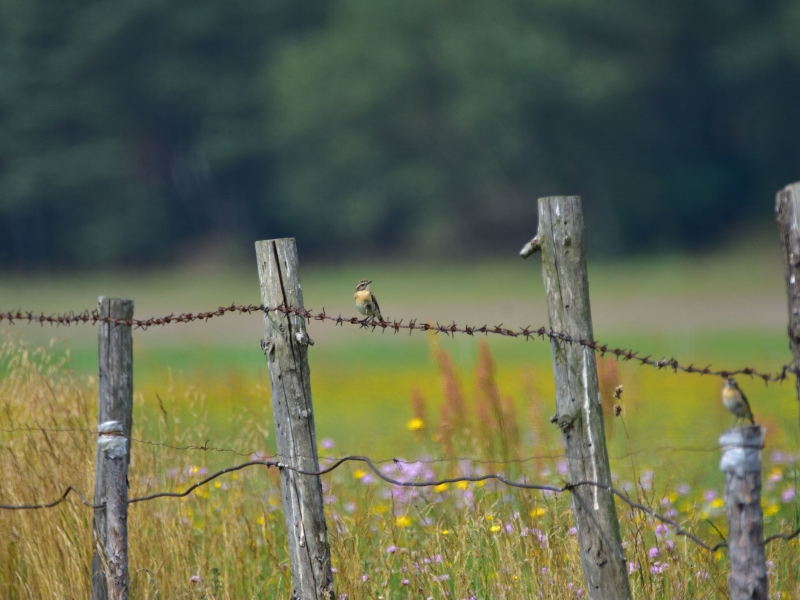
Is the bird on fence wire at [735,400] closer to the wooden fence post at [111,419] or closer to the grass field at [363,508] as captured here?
the grass field at [363,508]

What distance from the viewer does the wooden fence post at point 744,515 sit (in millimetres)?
2453

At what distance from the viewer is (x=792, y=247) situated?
2510mm

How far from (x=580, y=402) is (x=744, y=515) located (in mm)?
612

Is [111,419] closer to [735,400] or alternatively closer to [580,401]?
[580,401]

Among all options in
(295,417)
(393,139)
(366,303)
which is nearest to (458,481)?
(295,417)

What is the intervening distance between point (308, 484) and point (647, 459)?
4706mm

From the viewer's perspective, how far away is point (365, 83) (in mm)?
48656

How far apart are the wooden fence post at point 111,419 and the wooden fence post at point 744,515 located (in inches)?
81.9

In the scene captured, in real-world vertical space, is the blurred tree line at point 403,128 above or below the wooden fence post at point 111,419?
above

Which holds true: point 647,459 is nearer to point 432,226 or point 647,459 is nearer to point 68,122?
point 432,226

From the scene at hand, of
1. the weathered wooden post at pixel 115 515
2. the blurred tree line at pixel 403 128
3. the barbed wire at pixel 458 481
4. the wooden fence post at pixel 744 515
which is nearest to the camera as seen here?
the wooden fence post at pixel 744 515

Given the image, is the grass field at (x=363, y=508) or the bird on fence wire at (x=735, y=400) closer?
the bird on fence wire at (x=735, y=400)

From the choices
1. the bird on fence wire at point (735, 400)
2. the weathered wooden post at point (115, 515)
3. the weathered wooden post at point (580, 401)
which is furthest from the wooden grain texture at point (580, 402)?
the weathered wooden post at point (115, 515)

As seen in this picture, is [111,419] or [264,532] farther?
[264,532]
